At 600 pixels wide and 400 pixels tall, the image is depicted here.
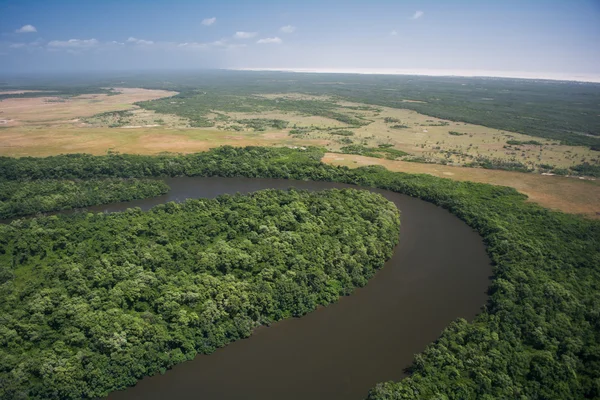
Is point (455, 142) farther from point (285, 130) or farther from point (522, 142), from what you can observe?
point (285, 130)

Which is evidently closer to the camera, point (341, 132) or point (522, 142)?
point (522, 142)

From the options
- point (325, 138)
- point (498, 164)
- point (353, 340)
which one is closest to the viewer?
point (353, 340)

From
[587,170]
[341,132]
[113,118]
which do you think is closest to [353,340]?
[587,170]

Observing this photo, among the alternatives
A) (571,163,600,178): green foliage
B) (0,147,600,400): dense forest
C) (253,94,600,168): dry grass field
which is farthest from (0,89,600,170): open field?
(0,147,600,400): dense forest

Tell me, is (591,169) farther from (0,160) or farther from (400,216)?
(0,160)

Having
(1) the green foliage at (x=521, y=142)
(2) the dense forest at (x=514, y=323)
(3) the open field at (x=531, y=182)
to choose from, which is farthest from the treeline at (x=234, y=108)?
(2) the dense forest at (x=514, y=323)

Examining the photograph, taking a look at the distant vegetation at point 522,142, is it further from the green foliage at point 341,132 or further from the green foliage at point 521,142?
the green foliage at point 341,132
